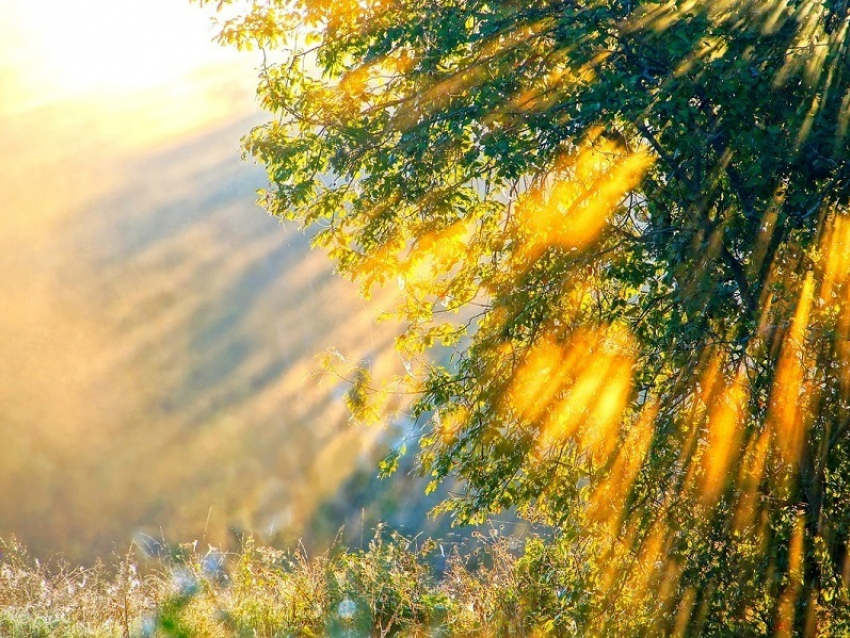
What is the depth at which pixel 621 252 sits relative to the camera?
6.21 meters

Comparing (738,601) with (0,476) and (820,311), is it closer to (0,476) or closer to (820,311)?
(820,311)

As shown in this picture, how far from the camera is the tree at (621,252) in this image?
16.3 ft

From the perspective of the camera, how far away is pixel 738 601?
16.8ft

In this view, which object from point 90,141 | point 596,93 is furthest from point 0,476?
point 596,93

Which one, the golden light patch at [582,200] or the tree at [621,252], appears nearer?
the tree at [621,252]

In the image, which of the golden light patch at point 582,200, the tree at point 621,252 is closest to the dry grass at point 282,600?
the tree at point 621,252

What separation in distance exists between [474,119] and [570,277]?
56.1 inches

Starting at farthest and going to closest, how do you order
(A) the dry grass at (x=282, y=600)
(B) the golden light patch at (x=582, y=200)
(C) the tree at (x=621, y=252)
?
1. (B) the golden light patch at (x=582, y=200)
2. (A) the dry grass at (x=282, y=600)
3. (C) the tree at (x=621, y=252)

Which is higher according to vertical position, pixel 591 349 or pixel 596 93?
pixel 596 93

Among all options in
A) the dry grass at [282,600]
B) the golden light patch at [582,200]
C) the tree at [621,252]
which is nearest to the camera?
the tree at [621,252]

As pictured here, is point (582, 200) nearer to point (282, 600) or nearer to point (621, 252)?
point (621, 252)

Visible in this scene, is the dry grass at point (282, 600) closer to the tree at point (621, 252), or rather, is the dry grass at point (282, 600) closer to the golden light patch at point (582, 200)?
the tree at point (621, 252)

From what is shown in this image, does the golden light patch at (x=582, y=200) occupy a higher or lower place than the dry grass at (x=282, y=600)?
higher

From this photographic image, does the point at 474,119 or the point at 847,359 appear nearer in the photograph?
the point at 847,359
